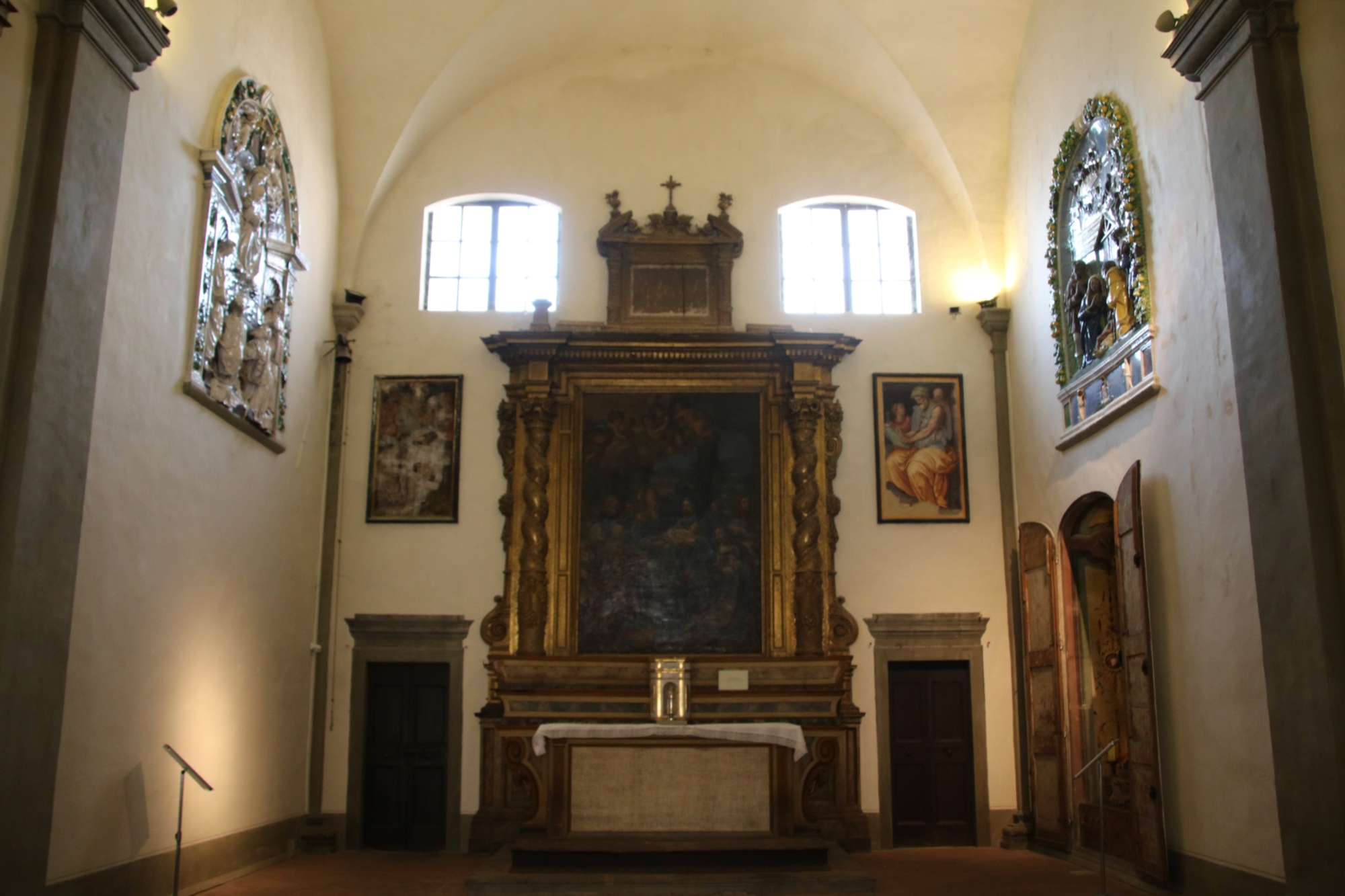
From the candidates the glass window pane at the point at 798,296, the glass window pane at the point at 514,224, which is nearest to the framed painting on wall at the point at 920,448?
the glass window pane at the point at 798,296

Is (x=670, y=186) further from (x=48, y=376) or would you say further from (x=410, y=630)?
(x=48, y=376)

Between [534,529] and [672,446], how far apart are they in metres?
1.63

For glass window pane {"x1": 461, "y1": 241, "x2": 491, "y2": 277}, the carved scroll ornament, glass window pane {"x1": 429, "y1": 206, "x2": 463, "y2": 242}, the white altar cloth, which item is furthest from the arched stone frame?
glass window pane {"x1": 429, "y1": 206, "x2": 463, "y2": 242}

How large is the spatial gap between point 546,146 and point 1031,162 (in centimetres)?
514

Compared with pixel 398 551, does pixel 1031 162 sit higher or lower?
higher

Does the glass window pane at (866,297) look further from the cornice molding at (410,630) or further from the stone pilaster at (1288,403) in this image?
the stone pilaster at (1288,403)

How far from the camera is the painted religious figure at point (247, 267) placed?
8828 mm

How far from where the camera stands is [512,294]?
12.8 m

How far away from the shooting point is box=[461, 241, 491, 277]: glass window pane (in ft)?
42.3

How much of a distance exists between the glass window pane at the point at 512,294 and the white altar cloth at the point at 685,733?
4812 mm

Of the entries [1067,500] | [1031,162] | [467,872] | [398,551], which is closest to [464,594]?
[398,551]

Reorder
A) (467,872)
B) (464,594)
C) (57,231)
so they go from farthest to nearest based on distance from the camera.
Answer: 1. (464,594)
2. (467,872)
3. (57,231)

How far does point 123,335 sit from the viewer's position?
24.6 feet

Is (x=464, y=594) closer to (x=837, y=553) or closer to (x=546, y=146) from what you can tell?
(x=837, y=553)
